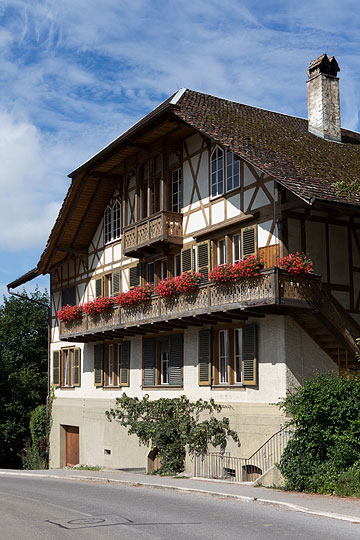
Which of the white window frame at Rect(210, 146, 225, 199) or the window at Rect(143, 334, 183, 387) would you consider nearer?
the white window frame at Rect(210, 146, 225, 199)

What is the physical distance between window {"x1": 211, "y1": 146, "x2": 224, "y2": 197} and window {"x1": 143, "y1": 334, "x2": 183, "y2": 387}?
4979mm

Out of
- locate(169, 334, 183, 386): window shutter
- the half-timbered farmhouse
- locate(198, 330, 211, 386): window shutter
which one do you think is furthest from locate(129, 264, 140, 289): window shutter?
locate(198, 330, 211, 386): window shutter

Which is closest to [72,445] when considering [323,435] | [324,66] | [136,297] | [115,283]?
[115,283]

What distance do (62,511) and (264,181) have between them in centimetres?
1072

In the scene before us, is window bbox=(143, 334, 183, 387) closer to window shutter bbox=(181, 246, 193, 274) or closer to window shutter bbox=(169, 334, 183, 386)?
window shutter bbox=(169, 334, 183, 386)

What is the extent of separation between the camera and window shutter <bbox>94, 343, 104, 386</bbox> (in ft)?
95.3

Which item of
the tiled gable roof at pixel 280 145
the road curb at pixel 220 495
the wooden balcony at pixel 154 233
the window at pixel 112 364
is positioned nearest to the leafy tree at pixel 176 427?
the window at pixel 112 364

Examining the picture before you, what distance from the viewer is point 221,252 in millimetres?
22219

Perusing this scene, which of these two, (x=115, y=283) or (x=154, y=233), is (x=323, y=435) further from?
(x=115, y=283)

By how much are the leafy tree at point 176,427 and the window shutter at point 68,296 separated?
8.32 m

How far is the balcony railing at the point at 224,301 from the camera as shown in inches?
714

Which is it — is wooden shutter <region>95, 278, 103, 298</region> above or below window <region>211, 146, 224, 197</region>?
below

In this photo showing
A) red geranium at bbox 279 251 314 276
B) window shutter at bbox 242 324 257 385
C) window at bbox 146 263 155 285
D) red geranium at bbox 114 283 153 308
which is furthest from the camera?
window at bbox 146 263 155 285

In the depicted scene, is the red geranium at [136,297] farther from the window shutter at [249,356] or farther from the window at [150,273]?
the window shutter at [249,356]
